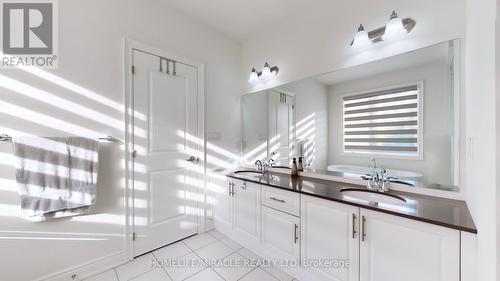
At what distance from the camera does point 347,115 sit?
6.19 feet

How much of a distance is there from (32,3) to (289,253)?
2.92 meters

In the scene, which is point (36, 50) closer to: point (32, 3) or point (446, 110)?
point (32, 3)

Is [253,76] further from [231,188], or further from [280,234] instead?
[280,234]

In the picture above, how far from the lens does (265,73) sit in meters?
2.50

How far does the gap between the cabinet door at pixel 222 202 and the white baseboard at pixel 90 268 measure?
3.33 ft

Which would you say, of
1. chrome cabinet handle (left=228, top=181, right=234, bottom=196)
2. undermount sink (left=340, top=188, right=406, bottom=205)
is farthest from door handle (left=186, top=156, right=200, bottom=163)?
undermount sink (left=340, top=188, right=406, bottom=205)

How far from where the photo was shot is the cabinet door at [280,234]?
5.41 feet

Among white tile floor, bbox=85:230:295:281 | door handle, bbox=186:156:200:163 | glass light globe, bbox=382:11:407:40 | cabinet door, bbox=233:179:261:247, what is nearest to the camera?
glass light globe, bbox=382:11:407:40

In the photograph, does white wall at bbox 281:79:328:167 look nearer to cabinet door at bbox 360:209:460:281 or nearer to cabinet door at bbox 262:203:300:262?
cabinet door at bbox 262:203:300:262

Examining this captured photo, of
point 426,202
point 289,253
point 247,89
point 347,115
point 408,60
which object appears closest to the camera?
point 426,202

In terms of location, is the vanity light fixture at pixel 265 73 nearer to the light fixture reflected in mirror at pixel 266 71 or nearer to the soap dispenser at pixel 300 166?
the light fixture reflected in mirror at pixel 266 71

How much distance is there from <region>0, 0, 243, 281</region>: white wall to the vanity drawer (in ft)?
4.59

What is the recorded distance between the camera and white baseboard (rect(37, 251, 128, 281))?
→ 5.23 feet

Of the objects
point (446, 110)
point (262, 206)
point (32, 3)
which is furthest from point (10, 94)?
point (446, 110)
